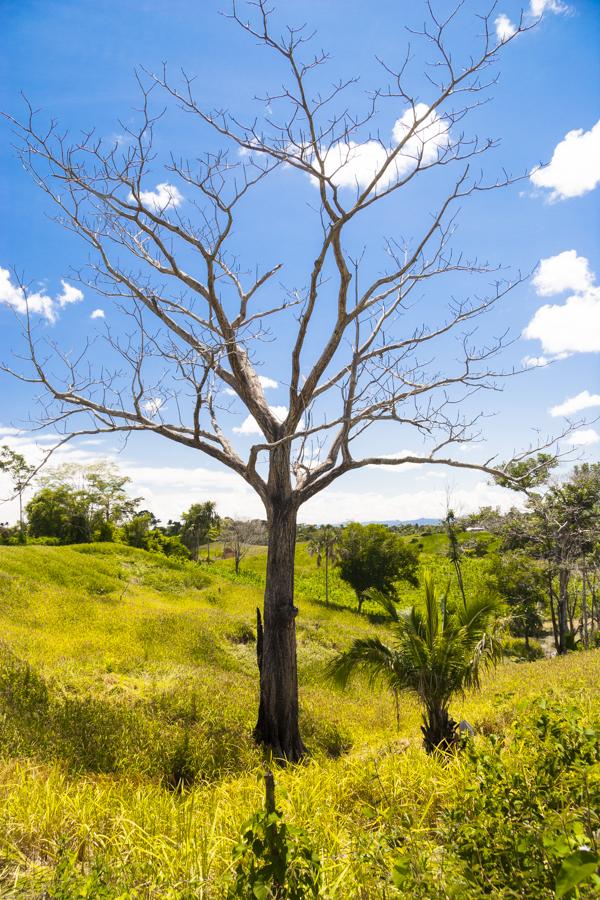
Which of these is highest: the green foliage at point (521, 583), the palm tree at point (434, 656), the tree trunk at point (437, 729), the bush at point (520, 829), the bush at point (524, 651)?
the bush at point (520, 829)

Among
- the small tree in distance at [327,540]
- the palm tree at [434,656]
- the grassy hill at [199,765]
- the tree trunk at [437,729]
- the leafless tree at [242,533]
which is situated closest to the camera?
the grassy hill at [199,765]

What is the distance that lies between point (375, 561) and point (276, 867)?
122ft

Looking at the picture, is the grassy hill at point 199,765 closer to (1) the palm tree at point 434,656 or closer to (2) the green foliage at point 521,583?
(1) the palm tree at point 434,656

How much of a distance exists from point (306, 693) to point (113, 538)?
36.2m

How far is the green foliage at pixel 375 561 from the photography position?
38250mm

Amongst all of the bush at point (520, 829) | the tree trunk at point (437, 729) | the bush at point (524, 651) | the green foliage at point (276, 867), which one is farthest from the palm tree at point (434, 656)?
the bush at point (524, 651)

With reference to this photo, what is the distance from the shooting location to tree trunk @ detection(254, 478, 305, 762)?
7.52 meters

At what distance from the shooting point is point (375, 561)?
38.4 meters

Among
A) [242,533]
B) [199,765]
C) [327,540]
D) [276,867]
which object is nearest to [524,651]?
[327,540]

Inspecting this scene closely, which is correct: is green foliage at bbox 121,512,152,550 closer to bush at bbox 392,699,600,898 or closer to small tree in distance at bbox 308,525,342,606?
small tree in distance at bbox 308,525,342,606

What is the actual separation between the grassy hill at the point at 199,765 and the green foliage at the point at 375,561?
21.3m

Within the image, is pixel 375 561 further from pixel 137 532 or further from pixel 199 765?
pixel 199 765

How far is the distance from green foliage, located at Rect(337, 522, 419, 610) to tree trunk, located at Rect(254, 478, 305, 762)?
3075 cm

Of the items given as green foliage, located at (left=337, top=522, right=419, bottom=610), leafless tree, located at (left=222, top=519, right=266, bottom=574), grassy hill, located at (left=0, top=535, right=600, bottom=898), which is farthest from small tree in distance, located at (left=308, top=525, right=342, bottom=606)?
grassy hill, located at (left=0, top=535, right=600, bottom=898)
